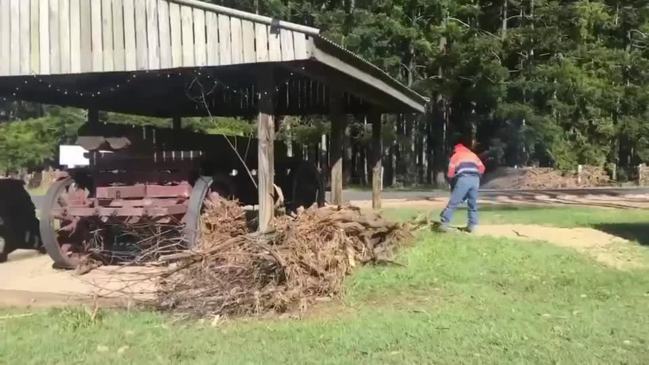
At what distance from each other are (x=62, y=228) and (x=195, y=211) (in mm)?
2370

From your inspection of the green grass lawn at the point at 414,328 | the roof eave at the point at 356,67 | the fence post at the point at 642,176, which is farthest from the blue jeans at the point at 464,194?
the fence post at the point at 642,176

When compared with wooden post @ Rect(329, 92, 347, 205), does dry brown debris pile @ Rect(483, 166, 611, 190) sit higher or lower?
lower

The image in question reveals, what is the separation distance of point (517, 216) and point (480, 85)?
74.1 ft

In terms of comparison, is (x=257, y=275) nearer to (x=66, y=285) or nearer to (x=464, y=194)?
(x=66, y=285)

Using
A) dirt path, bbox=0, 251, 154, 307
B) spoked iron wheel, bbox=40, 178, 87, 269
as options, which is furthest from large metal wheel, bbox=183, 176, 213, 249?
spoked iron wheel, bbox=40, 178, 87, 269

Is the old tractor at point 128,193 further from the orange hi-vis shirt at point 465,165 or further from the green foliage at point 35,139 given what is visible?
the green foliage at point 35,139

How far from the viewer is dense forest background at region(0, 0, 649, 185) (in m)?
38.0

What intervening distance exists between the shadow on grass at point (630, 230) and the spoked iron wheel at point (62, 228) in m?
8.41

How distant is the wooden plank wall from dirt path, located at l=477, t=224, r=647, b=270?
5.02 meters

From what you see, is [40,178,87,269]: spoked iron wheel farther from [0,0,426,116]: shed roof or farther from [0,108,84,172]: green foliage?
[0,108,84,172]: green foliage

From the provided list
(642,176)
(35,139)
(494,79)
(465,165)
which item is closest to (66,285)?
(465,165)

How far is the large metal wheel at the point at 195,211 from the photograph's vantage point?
10531mm

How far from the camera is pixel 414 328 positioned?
701 cm

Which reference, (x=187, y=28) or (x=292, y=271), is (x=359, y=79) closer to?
(x=187, y=28)
